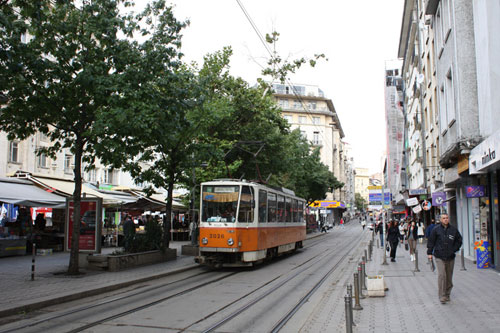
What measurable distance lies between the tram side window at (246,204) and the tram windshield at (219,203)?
8.6 inches

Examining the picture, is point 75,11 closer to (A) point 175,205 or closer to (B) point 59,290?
(B) point 59,290

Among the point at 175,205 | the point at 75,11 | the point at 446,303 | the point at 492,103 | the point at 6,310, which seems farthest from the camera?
the point at 175,205

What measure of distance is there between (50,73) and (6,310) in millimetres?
6919

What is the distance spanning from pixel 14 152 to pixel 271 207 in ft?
75.0

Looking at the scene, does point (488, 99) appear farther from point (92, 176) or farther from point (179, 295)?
point (92, 176)

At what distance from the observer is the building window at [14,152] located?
32.0 metres

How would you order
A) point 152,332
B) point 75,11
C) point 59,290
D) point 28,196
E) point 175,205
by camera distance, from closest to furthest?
point 152,332 < point 59,290 < point 75,11 < point 28,196 < point 175,205

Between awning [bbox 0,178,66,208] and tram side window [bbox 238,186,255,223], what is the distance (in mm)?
9558

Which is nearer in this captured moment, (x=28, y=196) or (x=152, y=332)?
(x=152, y=332)

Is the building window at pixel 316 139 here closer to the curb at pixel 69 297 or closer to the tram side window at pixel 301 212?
the tram side window at pixel 301 212

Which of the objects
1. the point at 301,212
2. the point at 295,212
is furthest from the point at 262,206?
the point at 301,212

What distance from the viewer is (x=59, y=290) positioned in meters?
10.9

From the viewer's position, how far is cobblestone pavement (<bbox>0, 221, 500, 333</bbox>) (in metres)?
7.57

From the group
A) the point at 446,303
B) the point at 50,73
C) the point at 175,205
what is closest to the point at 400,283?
the point at 446,303
